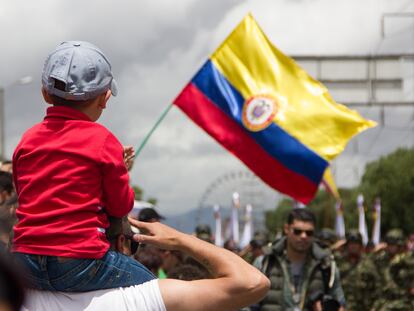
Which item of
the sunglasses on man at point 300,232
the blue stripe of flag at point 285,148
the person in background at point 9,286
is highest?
the person in background at point 9,286

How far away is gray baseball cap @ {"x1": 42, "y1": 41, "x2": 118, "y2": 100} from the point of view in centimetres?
300

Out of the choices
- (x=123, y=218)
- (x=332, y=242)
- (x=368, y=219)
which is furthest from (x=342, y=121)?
(x=368, y=219)

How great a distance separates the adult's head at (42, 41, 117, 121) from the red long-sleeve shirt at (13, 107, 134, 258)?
81 mm

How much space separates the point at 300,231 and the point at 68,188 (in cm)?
542

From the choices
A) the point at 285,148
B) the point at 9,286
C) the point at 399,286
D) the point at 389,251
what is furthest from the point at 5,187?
the point at 389,251

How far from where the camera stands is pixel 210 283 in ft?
9.78

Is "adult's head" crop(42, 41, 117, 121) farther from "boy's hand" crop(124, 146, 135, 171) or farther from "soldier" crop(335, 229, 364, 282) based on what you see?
"soldier" crop(335, 229, 364, 282)

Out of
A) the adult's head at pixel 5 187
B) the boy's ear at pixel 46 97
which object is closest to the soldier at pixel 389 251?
the adult's head at pixel 5 187

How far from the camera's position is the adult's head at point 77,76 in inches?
118

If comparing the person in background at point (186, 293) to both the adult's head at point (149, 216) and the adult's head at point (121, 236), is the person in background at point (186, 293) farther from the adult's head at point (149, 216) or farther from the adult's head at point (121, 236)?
the adult's head at point (149, 216)

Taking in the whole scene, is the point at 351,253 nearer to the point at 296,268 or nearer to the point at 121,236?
the point at 296,268

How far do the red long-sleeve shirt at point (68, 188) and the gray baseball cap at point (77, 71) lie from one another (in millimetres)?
95

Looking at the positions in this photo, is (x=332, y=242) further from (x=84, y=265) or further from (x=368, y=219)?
(x=368, y=219)

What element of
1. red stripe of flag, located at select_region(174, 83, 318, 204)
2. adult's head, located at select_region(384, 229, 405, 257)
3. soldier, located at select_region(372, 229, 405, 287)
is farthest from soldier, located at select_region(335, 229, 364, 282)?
red stripe of flag, located at select_region(174, 83, 318, 204)
